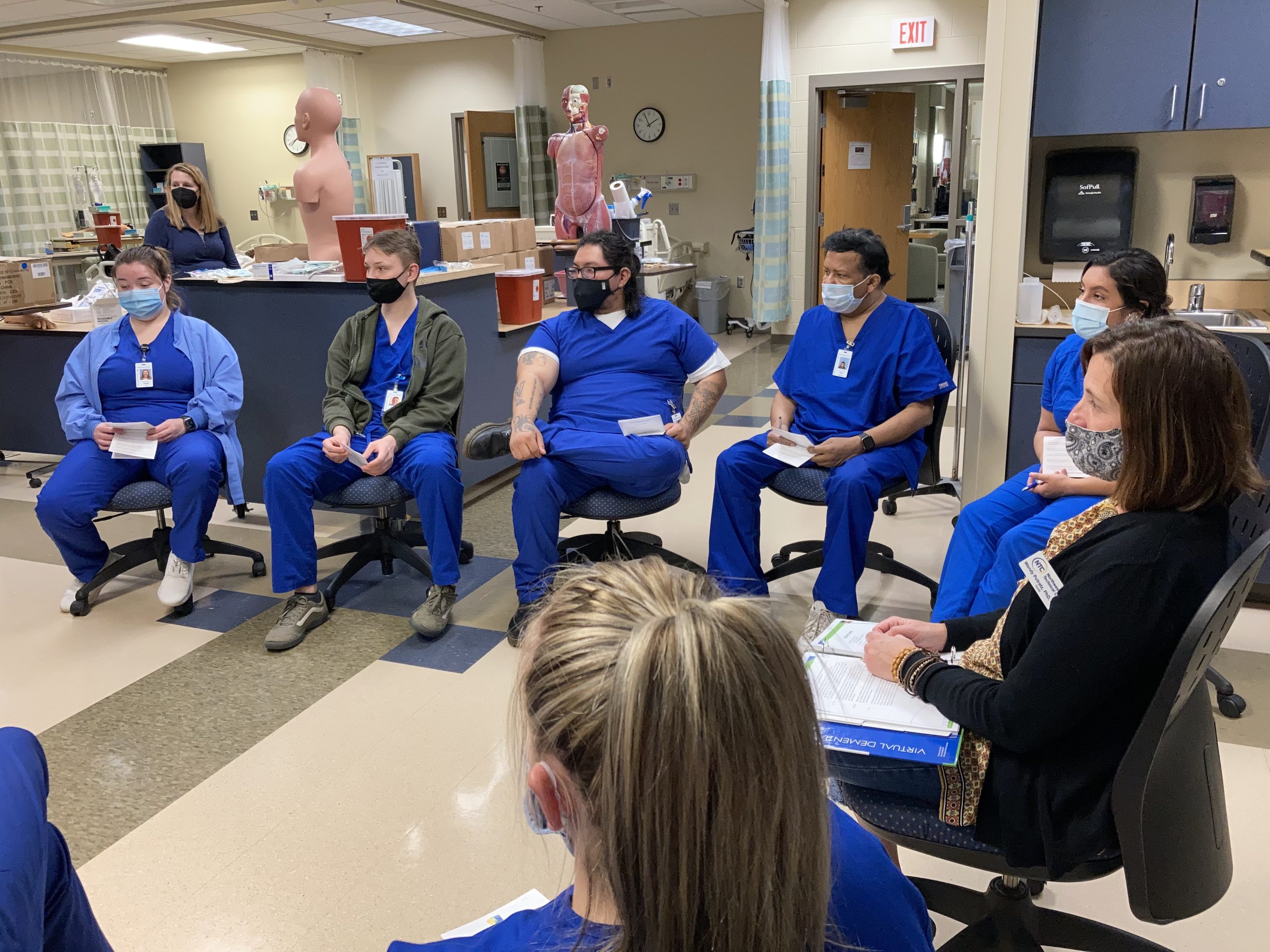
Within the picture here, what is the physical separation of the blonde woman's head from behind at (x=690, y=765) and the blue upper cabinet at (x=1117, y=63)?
3120 millimetres

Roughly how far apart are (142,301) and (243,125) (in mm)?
8306

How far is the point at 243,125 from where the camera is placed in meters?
10.6

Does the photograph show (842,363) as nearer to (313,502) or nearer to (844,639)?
(844,639)

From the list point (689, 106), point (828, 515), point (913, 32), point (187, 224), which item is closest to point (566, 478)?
point (828, 515)

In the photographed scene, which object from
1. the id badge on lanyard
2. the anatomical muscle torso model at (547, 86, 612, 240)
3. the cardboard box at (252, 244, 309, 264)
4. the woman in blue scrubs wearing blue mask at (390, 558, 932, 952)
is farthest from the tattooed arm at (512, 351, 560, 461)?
the anatomical muscle torso model at (547, 86, 612, 240)

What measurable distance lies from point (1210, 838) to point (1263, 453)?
2.07 meters

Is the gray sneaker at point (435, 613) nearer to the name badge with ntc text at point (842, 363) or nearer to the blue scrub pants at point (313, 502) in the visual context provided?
the blue scrub pants at point (313, 502)

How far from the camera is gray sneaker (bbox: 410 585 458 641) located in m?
2.99

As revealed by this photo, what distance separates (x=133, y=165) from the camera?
1040 cm

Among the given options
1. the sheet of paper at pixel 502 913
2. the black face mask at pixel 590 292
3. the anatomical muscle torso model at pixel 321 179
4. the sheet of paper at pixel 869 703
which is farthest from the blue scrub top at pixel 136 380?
the sheet of paper at pixel 869 703

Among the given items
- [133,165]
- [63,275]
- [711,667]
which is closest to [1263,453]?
[711,667]

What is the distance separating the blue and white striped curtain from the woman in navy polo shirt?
412 centimetres

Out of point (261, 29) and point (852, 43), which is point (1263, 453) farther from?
point (261, 29)

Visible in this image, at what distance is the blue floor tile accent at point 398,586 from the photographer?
10.8 ft
